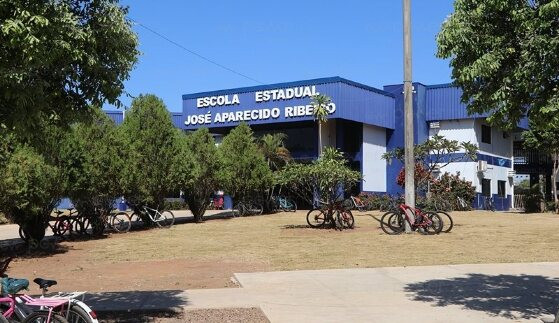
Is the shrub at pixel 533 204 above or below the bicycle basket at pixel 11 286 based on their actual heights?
above

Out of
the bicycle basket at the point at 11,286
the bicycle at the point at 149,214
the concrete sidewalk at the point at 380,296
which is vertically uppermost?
the bicycle at the point at 149,214

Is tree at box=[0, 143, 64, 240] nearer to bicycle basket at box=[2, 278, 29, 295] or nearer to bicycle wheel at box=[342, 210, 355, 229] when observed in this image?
bicycle basket at box=[2, 278, 29, 295]

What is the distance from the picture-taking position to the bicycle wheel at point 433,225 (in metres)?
19.7

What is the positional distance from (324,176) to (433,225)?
440 cm

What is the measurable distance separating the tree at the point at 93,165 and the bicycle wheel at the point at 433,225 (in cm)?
1084

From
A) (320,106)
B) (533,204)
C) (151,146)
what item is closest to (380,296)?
(151,146)

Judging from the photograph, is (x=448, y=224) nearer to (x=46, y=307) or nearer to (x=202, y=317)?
(x=202, y=317)

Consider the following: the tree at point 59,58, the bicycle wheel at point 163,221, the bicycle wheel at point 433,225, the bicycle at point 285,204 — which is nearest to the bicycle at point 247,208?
the bicycle at point 285,204

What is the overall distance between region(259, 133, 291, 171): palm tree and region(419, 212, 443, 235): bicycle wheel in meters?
19.7

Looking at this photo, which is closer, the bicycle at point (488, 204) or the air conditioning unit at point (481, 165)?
the air conditioning unit at point (481, 165)

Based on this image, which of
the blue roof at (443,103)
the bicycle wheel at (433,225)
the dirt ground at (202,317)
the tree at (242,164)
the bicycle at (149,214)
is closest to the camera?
the dirt ground at (202,317)

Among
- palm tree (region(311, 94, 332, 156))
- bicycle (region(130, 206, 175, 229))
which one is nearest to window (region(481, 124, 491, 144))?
palm tree (region(311, 94, 332, 156))

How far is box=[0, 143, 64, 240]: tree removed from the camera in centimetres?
1471

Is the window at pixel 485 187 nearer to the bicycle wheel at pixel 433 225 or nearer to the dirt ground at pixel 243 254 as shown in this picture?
the dirt ground at pixel 243 254
